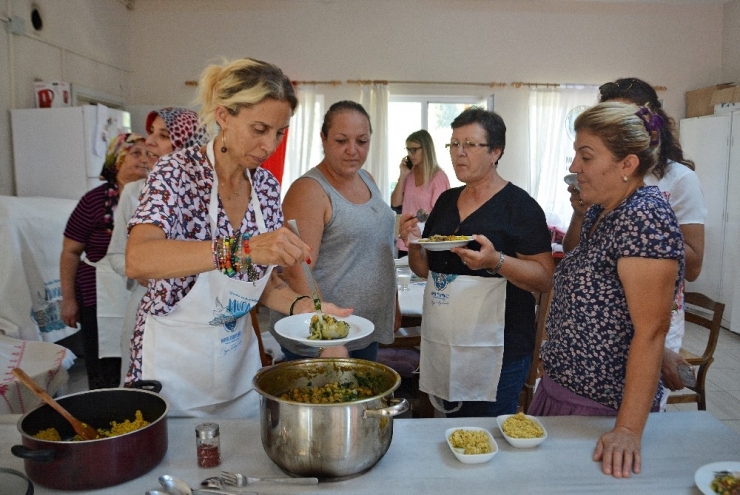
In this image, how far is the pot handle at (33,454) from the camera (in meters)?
0.99

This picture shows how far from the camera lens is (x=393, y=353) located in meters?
3.07

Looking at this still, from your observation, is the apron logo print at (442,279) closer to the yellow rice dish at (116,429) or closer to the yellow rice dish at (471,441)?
the yellow rice dish at (471,441)

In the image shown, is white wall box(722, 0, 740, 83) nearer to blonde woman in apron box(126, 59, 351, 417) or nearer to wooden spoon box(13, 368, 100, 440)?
blonde woman in apron box(126, 59, 351, 417)

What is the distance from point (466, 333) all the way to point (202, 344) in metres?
0.96

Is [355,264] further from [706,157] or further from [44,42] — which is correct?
[706,157]

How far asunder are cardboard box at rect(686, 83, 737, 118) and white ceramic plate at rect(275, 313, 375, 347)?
591 cm

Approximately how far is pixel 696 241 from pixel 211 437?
5.76ft

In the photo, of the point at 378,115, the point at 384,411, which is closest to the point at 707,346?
the point at 384,411

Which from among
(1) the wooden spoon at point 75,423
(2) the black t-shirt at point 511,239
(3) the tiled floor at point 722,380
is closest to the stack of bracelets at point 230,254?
(1) the wooden spoon at point 75,423

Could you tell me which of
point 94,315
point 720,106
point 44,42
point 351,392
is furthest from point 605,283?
point 720,106

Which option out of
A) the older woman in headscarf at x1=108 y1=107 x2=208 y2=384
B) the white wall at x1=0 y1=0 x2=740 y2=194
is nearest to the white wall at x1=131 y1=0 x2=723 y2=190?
the white wall at x1=0 y1=0 x2=740 y2=194

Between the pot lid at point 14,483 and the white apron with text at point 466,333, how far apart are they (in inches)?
54.8

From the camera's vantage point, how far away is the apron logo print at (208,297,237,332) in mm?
1507

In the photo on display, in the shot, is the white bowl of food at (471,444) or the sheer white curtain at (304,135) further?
the sheer white curtain at (304,135)
